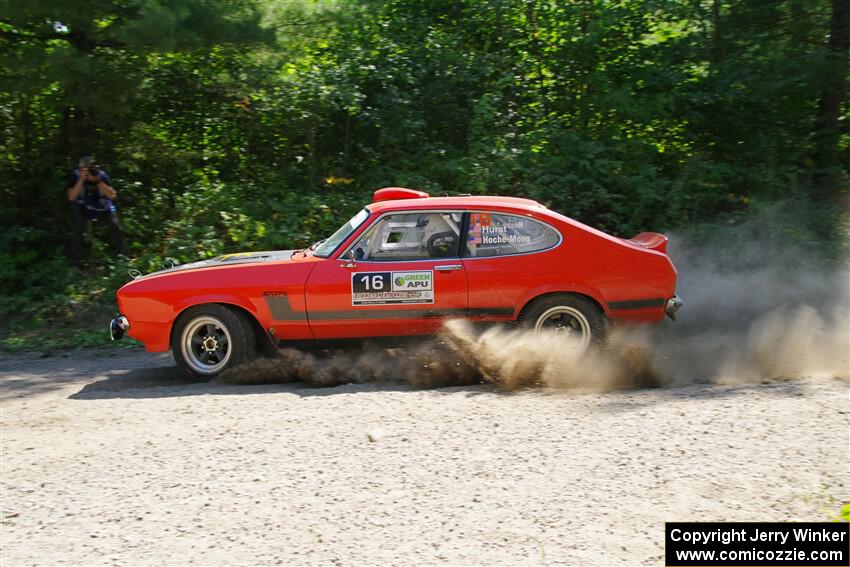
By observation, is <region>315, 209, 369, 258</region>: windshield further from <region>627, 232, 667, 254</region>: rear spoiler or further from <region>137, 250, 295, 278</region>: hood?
<region>627, 232, 667, 254</region>: rear spoiler

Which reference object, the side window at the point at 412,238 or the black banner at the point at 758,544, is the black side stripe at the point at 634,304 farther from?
the black banner at the point at 758,544

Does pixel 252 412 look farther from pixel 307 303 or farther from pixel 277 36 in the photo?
pixel 277 36

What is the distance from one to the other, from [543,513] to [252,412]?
269 cm

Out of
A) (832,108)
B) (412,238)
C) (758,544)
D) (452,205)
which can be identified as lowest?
(758,544)

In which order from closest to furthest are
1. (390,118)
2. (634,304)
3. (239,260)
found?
1. (634,304)
2. (239,260)
3. (390,118)

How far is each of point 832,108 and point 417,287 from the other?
26.5 feet

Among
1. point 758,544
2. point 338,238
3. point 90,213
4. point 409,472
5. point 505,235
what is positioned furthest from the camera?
point 90,213

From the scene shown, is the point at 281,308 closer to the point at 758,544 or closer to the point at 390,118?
the point at 758,544

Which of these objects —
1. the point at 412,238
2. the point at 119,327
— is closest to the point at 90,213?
the point at 119,327

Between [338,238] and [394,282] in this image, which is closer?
[394,282]

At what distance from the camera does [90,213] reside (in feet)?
37.8

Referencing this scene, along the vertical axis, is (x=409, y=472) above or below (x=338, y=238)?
below

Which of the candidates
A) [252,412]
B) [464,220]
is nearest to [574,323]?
[464,220]

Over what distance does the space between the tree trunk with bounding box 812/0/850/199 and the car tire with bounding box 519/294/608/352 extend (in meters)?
6.57
